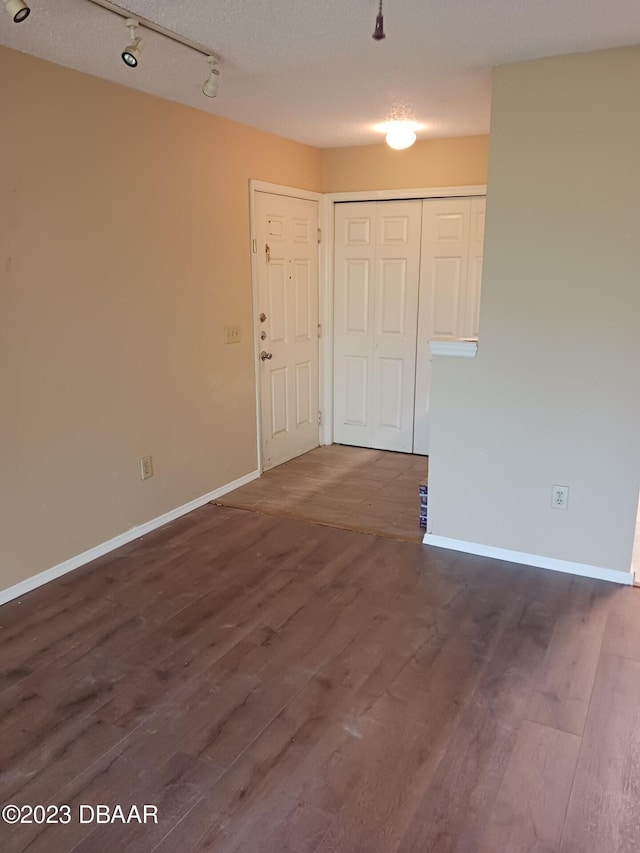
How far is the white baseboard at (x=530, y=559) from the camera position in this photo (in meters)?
3.02

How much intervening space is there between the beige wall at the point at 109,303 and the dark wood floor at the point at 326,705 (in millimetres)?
481

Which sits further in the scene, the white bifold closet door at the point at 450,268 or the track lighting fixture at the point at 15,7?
the white bifold closet door at the point at 450,268

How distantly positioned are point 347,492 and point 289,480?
18.8 inches

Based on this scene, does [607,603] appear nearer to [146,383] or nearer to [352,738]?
[352,738]

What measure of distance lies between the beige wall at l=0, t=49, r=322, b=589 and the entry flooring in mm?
406

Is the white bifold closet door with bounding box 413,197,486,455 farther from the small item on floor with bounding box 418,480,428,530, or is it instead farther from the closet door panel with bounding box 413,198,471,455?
the small item on floor with bounding box 418,480,428,530

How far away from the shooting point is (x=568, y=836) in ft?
5.43

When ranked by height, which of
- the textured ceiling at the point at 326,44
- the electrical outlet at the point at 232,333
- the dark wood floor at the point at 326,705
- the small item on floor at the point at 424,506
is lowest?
the dark wood floor at the point at 326,705

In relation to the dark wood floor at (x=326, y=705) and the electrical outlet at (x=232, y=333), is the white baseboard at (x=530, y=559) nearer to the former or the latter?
the dark wood floor at (x=326, y=705)

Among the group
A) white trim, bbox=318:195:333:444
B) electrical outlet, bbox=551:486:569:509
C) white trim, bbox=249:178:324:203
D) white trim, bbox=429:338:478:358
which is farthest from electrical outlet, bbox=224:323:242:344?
electrical outlet, bbox=551:486:569:509

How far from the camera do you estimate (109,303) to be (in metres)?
3.21

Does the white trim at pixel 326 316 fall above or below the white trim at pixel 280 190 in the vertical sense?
below

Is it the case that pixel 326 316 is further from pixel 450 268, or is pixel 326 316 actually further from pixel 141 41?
pixel 141 41

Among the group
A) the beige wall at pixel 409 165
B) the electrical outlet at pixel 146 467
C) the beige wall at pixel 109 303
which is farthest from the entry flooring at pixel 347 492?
the beige wall at pixel 409 165
